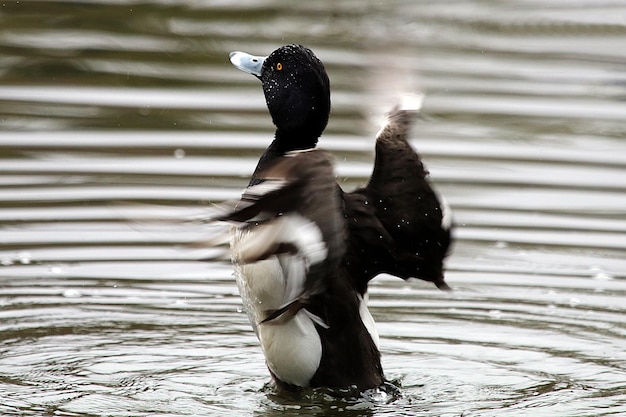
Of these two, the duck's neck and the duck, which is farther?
the duck's neck

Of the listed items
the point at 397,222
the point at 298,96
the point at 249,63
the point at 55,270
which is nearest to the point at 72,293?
the point at 55,270

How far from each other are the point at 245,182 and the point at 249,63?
2723mm

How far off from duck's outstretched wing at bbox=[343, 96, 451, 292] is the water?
525 millimetres

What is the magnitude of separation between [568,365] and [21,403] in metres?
2.53

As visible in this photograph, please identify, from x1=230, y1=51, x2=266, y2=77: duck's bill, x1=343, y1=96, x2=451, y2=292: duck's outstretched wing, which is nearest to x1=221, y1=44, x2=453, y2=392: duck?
x1=343, y1=96, x2=451, y2=292: duck's outstretched wing

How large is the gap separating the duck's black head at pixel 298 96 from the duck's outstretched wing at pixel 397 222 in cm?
33

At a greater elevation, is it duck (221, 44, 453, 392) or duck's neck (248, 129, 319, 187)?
duck's neck (248, 129, 319, 187)

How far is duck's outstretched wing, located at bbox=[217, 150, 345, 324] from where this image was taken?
5.48 m

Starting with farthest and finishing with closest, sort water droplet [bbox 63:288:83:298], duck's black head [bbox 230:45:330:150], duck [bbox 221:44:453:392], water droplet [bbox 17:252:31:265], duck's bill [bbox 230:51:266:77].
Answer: water droplet [bbox 17:252:31:265], water droplet [bbox 63:288:83:298], duck's bill [bbox 230:51:266:77], duck's black head [bbox 230:45:330:150], duck [bbox 221:44:453:392]

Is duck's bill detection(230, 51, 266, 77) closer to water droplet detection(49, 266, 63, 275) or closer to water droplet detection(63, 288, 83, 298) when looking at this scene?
water droplet detection(63, 288, 83, 298)

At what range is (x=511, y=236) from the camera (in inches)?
352

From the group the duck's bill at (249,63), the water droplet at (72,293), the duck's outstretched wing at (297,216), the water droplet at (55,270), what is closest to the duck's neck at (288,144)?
the duck's bill at (249,63)

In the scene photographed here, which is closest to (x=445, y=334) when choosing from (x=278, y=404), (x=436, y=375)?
(x=436, y=375)

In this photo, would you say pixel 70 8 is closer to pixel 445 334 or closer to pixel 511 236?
pixel 511 236
